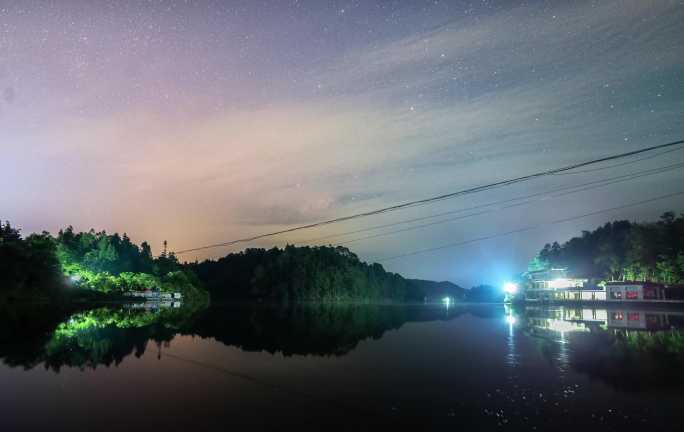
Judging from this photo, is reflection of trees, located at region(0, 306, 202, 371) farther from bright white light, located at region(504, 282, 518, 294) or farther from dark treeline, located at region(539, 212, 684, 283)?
bright white light, located at region(504, 282, 518, 294)

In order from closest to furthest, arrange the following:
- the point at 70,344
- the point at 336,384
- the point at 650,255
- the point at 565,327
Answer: the point at 336,384
the point at 70,344
the point at 565,327
the point at 650,255

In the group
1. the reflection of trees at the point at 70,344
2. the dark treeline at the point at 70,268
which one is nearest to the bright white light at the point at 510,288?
the dark treeline at the point at 70,268

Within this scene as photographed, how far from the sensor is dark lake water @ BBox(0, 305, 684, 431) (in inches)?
423

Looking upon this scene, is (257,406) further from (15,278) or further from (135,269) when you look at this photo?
(135,269)

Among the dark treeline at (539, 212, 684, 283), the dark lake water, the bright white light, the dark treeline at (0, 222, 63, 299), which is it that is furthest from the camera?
the bright white light

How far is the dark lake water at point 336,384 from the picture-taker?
1073 centimetres

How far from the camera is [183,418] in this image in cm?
1084

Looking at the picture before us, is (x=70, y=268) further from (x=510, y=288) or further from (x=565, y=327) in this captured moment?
(x=510, y=288)

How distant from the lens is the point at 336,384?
1492 cm

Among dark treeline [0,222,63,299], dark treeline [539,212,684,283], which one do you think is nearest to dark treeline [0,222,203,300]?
dark treeline [0,222,63,299]

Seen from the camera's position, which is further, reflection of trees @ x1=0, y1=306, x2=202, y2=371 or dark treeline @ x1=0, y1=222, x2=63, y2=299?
dark treeline @ x1=0, y1=222, x2=63, y2=299

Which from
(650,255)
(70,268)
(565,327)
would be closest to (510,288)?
(650,255)

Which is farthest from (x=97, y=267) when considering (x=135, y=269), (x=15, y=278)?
(x=15, y=278)

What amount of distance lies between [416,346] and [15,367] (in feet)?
58.0
